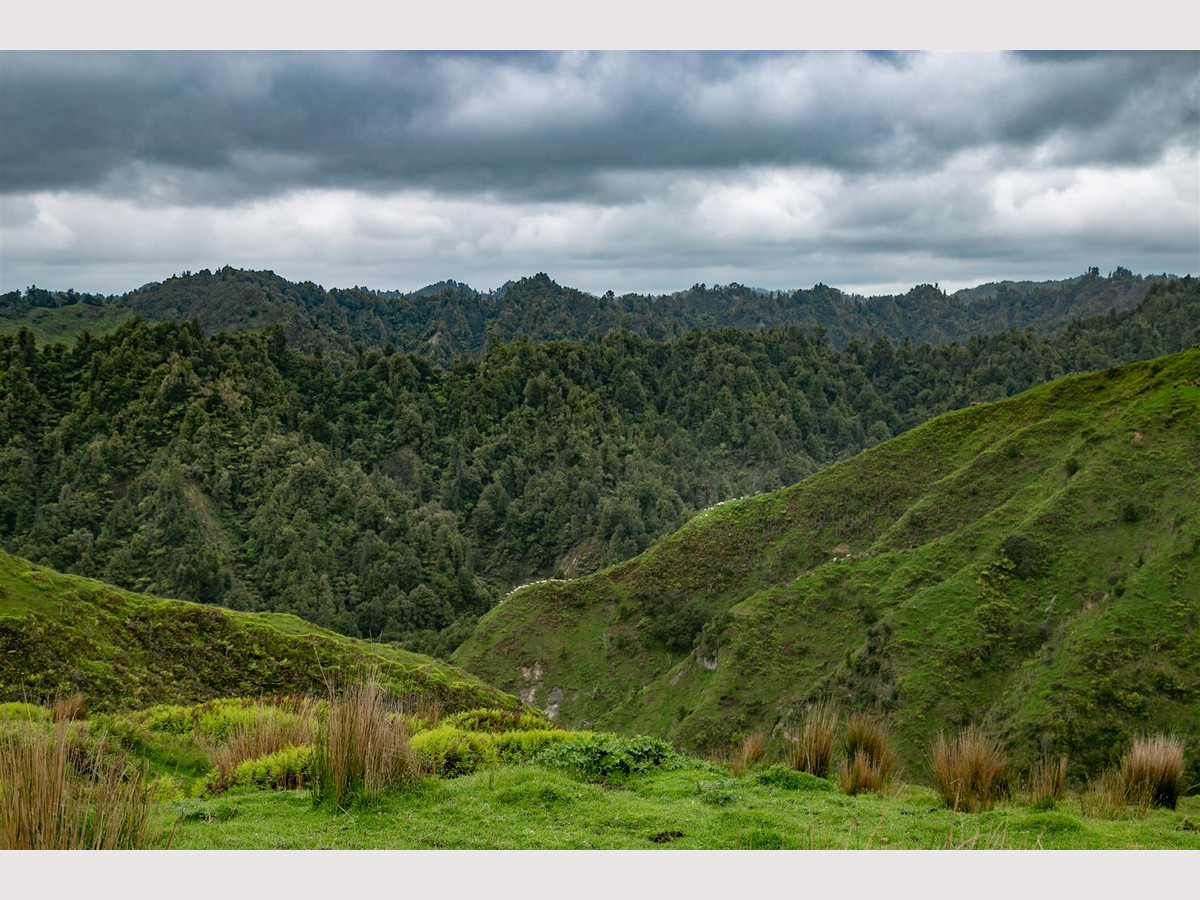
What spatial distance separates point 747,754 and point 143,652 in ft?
53.2

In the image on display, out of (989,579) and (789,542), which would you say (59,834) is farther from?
(789,542)

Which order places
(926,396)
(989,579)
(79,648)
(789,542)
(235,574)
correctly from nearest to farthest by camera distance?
(79,648) → (989,579) → (789,542) → (235,574) → (926,396)

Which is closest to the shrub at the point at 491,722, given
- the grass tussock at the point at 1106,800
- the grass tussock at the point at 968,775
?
the grass tussock at the point at 968,775

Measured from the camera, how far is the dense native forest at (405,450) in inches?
3629

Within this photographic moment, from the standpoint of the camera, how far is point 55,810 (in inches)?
213

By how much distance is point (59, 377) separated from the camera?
114 metres

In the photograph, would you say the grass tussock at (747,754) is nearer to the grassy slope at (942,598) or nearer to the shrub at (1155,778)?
the shrub at (1155,778)

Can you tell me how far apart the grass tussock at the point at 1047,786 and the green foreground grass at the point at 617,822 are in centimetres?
A: 31

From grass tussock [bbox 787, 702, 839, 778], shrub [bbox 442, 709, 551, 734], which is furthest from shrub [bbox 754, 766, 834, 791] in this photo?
shrub [bbox 442, 709, 551, 734]

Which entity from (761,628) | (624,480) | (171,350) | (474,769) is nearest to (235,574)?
(171,350)

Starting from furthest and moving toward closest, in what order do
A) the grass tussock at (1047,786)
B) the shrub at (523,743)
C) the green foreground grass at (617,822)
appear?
1. the shrub at (523,743)
2. the grass tussock at (1047,786)
3. the green foreground grass at (617,822)

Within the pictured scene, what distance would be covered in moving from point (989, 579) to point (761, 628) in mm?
14083

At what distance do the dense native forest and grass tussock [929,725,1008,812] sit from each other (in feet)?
215

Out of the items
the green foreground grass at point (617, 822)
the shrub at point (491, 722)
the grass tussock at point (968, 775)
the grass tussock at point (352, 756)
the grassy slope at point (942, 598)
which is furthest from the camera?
the grassy slope at point (942, 598)
